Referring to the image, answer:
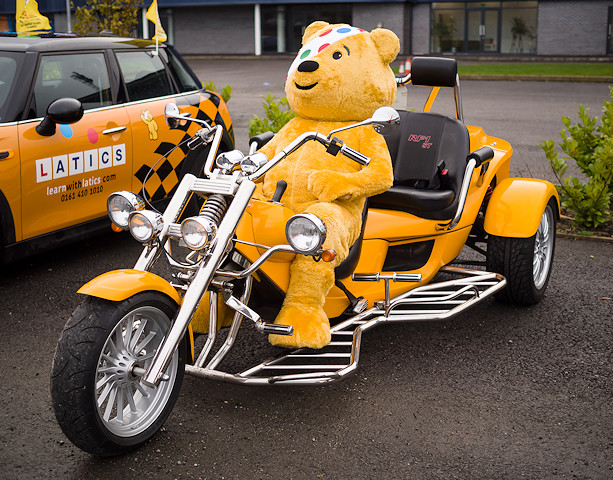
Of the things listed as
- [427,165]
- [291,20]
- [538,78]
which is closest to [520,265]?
[427,165]

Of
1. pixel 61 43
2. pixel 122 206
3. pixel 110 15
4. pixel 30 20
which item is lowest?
pixel 122 206

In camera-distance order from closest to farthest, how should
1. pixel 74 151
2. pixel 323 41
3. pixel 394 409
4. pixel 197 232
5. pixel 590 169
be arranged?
pixel 197 232 → pixel 394 409 → pixel 323 41 → pixel 74 151 → pixel 590 169

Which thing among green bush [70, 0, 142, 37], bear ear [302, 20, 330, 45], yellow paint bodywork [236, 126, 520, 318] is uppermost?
green bush [70, 0, 142, 37]

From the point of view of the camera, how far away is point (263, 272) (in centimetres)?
359

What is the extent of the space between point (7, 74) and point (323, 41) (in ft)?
8.06

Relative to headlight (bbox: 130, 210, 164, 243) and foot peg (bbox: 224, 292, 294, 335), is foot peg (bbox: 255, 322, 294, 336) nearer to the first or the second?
foot peg (bbox: 224, 292, 294, 335)

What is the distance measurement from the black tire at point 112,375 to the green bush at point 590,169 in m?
4.57

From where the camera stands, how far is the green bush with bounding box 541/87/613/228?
6.64 m

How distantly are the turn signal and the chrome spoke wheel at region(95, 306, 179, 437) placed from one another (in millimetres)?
746

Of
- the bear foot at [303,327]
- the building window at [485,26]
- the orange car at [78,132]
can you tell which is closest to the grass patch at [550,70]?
the building window at [485,26]

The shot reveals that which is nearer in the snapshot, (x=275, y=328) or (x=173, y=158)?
(x=275, y=328)

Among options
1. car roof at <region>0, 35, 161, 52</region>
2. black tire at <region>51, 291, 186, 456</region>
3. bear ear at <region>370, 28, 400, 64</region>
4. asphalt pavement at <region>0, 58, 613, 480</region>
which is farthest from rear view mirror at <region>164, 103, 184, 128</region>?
car roof at <region>0, 35, 161, 52</region>

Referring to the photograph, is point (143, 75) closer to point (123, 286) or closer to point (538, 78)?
point (123, 286)

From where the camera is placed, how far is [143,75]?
633 cm
